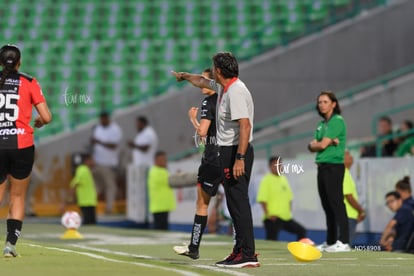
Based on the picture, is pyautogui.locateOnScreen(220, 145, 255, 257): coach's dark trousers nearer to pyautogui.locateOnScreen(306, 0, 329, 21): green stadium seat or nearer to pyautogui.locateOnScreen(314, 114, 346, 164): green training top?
pyautogui.locateOnScreen(314, 114, 346, 164): green training top

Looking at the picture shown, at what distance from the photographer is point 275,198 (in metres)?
18.5

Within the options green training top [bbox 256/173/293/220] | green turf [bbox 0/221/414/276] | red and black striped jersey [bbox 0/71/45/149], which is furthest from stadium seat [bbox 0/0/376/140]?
red and black striped jersey [bbox 0/71/45/149]

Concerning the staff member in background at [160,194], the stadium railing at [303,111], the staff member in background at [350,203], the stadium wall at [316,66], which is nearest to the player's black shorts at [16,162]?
the staff member in background at [350,203]

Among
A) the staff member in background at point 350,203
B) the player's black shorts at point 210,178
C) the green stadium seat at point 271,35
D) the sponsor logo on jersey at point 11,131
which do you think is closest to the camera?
the sponsor logo on jersey at point 11,131

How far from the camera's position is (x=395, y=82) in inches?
945

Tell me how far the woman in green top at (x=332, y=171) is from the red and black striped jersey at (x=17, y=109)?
12.5 feet

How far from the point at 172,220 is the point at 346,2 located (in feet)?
26.4

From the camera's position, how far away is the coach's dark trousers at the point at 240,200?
10.5 meters

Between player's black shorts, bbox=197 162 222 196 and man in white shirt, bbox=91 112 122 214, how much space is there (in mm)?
13861

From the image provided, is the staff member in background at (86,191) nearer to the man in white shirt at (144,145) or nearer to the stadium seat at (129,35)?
the man in white shirt at (144,145)

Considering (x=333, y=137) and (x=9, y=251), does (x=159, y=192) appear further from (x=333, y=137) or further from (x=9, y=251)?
(x=9, y=251)

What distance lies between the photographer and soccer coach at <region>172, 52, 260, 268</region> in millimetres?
10445

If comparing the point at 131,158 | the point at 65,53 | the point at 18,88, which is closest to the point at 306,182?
the point at 131,158

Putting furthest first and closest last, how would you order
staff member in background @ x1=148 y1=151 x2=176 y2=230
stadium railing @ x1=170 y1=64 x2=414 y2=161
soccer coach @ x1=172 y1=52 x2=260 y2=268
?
1. stadium railing @ x1=170 y1=64 x2=414 y2=161
2. staff member in background @ x1=148 y1=151 x2=176 y2=230
3. soccer coach @ x1=172 y1=52 x2=260 y2=268
